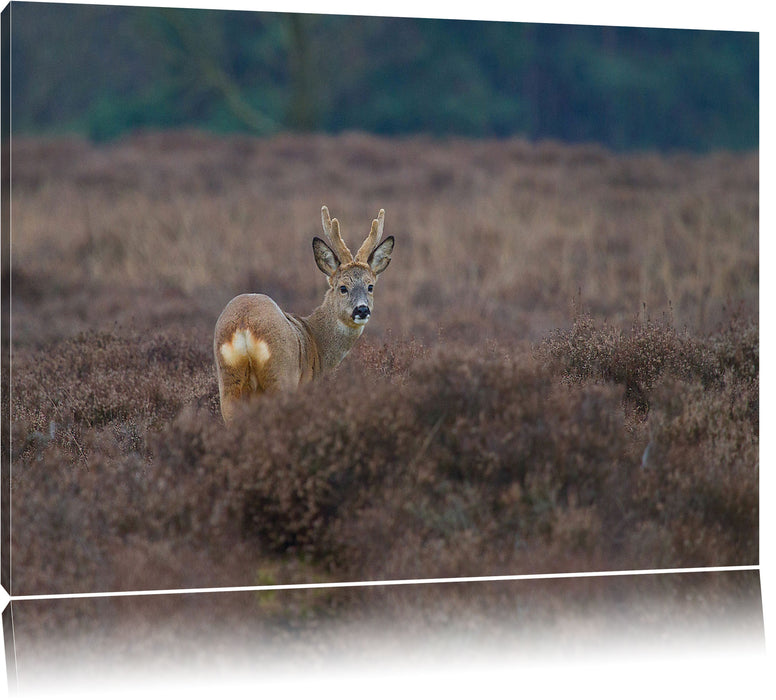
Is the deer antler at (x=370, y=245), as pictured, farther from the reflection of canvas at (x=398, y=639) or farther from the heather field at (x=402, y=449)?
the reflection of canvas at (x=398, y=639)

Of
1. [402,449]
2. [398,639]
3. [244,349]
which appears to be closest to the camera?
[398,639]

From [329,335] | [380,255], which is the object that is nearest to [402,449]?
[329,335]

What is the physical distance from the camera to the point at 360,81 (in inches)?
617

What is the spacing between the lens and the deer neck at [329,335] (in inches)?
244

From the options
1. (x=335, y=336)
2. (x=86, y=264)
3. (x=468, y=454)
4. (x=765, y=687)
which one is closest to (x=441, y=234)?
(x=86, y=264)

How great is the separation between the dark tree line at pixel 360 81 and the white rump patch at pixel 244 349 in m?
4.09

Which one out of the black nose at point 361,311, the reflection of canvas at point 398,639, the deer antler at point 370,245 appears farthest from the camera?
the deer antler at point 370,245

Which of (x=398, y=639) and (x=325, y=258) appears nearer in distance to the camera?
(x=398, y=639)

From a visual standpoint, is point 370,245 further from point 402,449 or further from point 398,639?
point 398,639

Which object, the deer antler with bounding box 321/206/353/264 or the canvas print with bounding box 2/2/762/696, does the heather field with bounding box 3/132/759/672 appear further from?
the deer antler with bounding box 321/206/353/264

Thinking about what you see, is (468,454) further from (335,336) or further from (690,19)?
(690,19)

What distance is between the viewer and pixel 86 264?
10.4m

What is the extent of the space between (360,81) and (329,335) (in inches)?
400

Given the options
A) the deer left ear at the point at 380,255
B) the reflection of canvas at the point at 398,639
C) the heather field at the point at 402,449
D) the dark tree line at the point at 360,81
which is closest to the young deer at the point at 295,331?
the deer left ear at the point at 380,255
